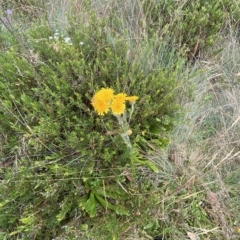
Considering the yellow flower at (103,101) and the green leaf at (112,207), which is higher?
the yellow flower at (103,101)

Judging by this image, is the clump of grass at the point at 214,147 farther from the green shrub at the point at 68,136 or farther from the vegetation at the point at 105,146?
the green shrub at the point at 68,136

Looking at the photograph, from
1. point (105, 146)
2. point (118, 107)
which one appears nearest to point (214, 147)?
point (105, 146)

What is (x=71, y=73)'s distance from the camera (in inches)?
63.9

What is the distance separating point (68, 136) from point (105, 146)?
0.67ft

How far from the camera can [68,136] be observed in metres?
1.47

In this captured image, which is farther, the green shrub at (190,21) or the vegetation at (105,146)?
the green shrub at (190,21)

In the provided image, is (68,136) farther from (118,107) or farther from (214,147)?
(214,147)

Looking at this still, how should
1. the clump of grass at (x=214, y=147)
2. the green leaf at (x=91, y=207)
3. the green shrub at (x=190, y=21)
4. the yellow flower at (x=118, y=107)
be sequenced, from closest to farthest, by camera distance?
the yellow flower at (x=118, y=107)
the green leaf at (x=91, y=207)
the clump of grass at (x=214, y=147)
the green shrub at (x=190, y=21)

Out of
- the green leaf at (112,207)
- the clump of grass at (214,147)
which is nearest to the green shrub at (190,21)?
the clump of grass at (214,147)

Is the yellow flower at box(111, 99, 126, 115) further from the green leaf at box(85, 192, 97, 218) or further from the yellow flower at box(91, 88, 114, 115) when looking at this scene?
the green leaf at box(85, 192, 97, 218)

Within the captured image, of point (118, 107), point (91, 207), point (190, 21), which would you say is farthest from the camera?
point (190, 21)

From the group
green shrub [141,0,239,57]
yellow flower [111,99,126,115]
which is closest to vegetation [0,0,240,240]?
yellow flower [111,99,126,115]

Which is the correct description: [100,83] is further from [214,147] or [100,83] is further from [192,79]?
[214,147]

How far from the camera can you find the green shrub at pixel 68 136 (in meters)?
1.48
